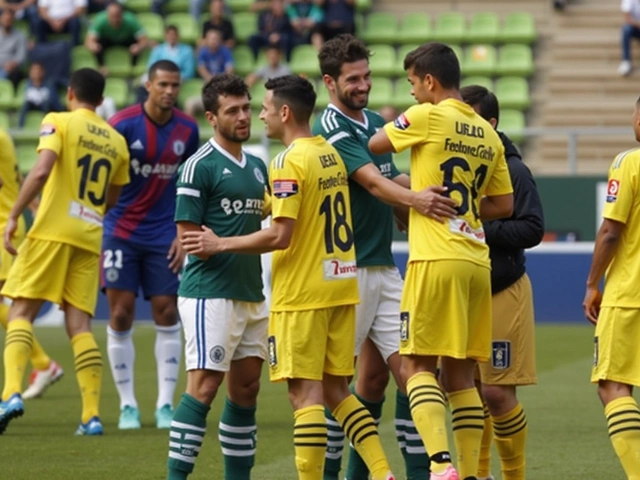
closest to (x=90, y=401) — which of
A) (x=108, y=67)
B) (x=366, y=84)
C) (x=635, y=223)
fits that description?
(x=366, y=84)

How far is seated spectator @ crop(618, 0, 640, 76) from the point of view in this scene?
20781 mm

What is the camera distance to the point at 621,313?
6.55 metres

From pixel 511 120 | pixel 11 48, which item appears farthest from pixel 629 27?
pixel 11 48

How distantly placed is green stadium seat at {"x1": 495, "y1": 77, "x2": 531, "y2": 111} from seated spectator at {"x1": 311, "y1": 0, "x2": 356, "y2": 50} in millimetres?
2473

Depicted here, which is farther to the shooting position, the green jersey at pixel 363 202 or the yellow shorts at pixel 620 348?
the green jersey at pixel 363 202

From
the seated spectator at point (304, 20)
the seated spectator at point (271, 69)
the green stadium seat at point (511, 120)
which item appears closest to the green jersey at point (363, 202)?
the seated spectator at point (271, 69)

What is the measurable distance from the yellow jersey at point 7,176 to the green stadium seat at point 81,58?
11571mm

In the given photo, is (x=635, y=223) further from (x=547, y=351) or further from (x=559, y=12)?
(x=559, y=12)

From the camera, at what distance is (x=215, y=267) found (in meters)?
6.88

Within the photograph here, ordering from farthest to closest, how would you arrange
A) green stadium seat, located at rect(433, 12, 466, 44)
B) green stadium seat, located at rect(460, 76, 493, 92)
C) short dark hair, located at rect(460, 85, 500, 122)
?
green stadium seat, located at rect(433, 12, 466, 44) → green stadium seat, located at rect(460, 76, 493, 92) → short dark hair, located at rect(460, 85, 500, 122)

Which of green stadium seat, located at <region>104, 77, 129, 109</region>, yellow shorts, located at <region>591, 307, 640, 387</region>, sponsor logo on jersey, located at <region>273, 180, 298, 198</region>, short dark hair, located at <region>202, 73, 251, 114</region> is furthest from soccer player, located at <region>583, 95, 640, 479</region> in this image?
green stadium seat, located at <region>104, 77, 129, 109</region>

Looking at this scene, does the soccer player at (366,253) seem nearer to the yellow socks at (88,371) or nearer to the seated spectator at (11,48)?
the yellow socks at (88,371)

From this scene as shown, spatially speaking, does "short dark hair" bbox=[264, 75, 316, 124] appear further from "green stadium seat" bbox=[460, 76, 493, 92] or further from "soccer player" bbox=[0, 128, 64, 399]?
"green stadium seat" bbox=[460, 76, 493, 92]

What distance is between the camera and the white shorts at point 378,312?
7.04 m
